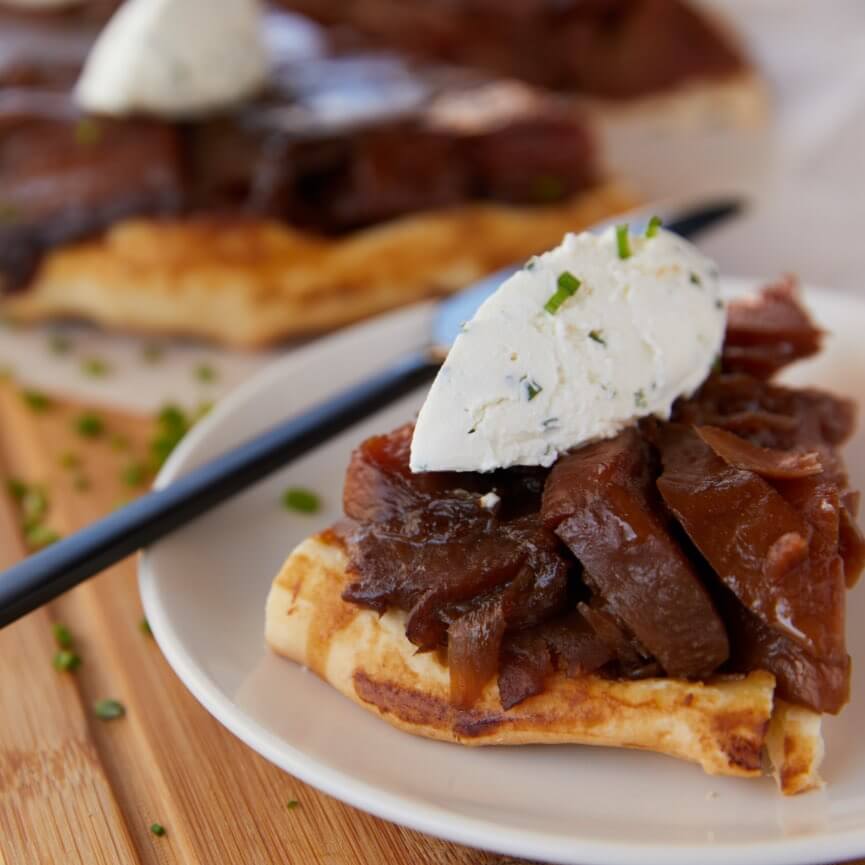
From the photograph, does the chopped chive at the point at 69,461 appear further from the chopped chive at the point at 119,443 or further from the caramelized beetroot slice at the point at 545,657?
the caramelized beetroot slice at the point at 545,657

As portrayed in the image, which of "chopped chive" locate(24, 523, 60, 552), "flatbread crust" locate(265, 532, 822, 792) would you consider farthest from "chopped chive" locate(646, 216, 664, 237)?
"chopped chive" locate(24, 523, 60, 552)

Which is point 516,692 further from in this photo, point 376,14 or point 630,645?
point 376,14

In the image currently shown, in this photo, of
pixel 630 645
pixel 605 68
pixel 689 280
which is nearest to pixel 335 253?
pixel 689 280

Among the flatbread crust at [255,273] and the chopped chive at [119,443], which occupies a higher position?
the flatbread crust at [255,273]

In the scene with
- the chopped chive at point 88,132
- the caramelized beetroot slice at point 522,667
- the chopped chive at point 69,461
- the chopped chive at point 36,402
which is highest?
the caramelized beetroot slice at point 522,667

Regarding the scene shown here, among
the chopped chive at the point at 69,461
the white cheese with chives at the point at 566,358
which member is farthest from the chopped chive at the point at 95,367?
the white cheese with chives at the point at 566,358

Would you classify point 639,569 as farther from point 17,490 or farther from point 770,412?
point 17,490
